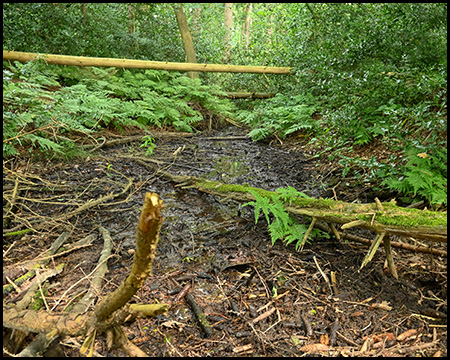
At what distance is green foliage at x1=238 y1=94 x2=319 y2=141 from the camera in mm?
6914

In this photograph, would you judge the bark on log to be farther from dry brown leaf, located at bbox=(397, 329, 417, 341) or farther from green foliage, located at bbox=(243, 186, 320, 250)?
dry brown leaf, located at bbox=(397, 329, 417, 341)

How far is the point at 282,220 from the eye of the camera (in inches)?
125

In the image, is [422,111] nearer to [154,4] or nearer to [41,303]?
[41,303]

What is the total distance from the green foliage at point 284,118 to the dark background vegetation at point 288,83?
38 mm

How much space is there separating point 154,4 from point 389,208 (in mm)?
11008

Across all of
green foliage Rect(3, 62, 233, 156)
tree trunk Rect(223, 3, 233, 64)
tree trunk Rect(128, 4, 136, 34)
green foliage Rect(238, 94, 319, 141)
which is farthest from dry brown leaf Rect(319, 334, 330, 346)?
tree trunk Rect(223, 3, 233, 64)

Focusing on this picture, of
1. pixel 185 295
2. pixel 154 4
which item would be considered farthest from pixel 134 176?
pixel 154 4

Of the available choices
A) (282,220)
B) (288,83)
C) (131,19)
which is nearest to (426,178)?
(282,220)

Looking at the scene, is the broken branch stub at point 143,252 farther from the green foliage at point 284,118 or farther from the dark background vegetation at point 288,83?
the green foliage at point 284,118

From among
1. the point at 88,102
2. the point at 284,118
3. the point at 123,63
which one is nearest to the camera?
the point at 88,102

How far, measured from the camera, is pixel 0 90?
3.49 metres

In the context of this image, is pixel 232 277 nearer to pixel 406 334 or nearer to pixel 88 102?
pixel 406 334

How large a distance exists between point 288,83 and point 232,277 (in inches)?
323

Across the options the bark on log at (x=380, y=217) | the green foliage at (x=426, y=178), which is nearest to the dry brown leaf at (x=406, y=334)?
the bark on log at (x=380, y=217)
